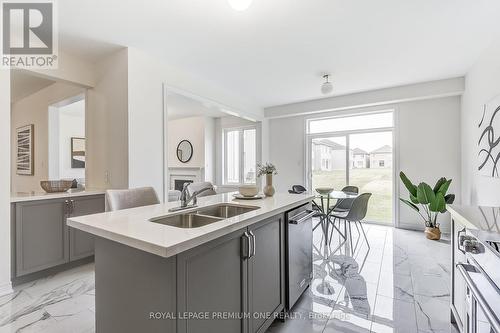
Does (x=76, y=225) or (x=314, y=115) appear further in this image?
(x=314, y=115)

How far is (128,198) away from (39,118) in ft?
11.8

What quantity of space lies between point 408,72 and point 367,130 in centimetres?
147

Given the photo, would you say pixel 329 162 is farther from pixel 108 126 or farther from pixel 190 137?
pixel 108 126

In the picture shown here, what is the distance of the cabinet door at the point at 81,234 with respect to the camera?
2736 millimetres

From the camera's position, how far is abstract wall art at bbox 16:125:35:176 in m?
4.46

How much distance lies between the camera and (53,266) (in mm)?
2584

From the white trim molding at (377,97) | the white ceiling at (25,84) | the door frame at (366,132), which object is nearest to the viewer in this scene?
the white ceiling at (25,84)

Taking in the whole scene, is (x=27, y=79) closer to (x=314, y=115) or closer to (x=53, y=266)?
(x=53, y=266)

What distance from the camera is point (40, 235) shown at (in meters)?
2.51

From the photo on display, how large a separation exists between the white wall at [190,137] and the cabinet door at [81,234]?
3.66 meters

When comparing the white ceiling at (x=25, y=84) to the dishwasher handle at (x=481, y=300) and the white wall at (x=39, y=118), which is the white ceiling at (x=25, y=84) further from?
the dishwasher handle at (x=481, y=300)

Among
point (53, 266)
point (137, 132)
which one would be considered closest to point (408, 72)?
point (137, 132)

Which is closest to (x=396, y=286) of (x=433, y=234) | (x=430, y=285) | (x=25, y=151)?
(x=430, y=285)

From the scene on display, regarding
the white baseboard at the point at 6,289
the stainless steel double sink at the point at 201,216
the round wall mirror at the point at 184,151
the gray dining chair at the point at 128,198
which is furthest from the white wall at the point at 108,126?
the round wall mirror at the point at 184,151
